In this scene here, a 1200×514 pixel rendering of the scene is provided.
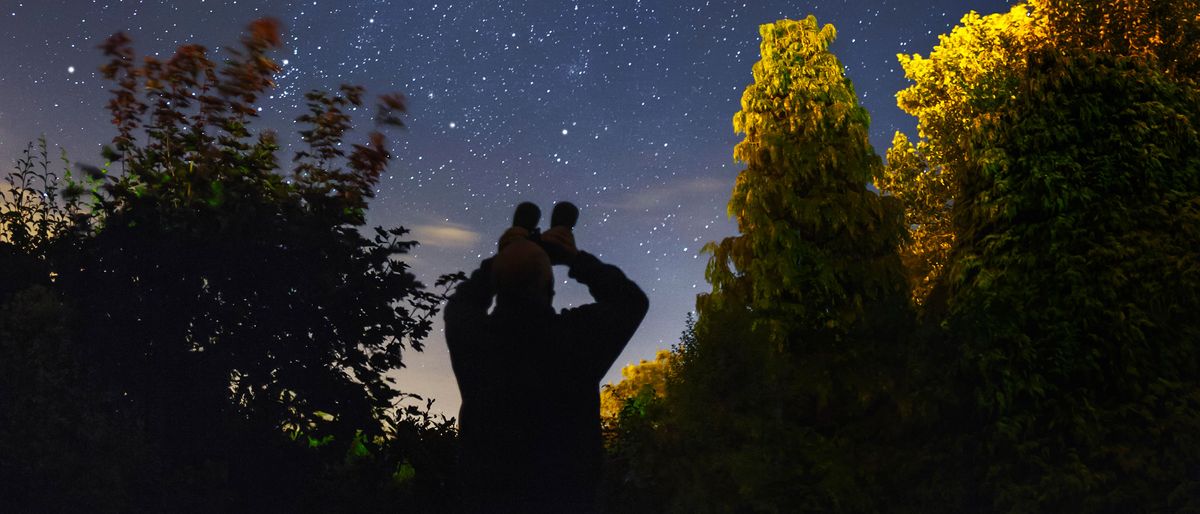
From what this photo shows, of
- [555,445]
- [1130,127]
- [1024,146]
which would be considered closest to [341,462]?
[555,445]

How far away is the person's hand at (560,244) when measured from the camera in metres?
8.62

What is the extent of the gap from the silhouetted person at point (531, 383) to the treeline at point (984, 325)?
5335 millimetres

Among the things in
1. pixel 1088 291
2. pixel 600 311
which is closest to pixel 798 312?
pixel 1088 291

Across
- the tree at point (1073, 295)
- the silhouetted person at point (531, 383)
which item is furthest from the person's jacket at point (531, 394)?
the tree at point (1073, 295)

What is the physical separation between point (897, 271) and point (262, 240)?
37.7 ft

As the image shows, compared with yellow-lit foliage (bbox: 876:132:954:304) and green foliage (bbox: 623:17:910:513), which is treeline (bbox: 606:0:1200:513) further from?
yellow-lit foliage (bbox: 876:132:954:304)

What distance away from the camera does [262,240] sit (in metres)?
12.6

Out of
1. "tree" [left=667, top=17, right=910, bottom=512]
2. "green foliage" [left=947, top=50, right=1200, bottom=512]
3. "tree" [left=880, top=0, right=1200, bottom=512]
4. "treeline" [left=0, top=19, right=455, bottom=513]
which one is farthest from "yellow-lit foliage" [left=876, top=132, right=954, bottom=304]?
"treeline" [left=0, top=19, right=455, bottom=513]

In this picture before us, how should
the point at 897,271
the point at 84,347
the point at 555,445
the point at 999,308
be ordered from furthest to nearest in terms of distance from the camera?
the point at 897,271 → the point at 999,308 → the point at 84,347 → the point at 555,445

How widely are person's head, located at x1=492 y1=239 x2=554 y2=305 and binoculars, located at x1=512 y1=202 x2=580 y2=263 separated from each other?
0.32 ft

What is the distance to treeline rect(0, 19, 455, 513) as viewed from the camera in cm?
1170

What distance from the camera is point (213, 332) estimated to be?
12508 mm

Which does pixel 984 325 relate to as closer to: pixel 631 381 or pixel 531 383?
pixel 531 383

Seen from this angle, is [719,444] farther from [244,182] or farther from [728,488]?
[244,182]
